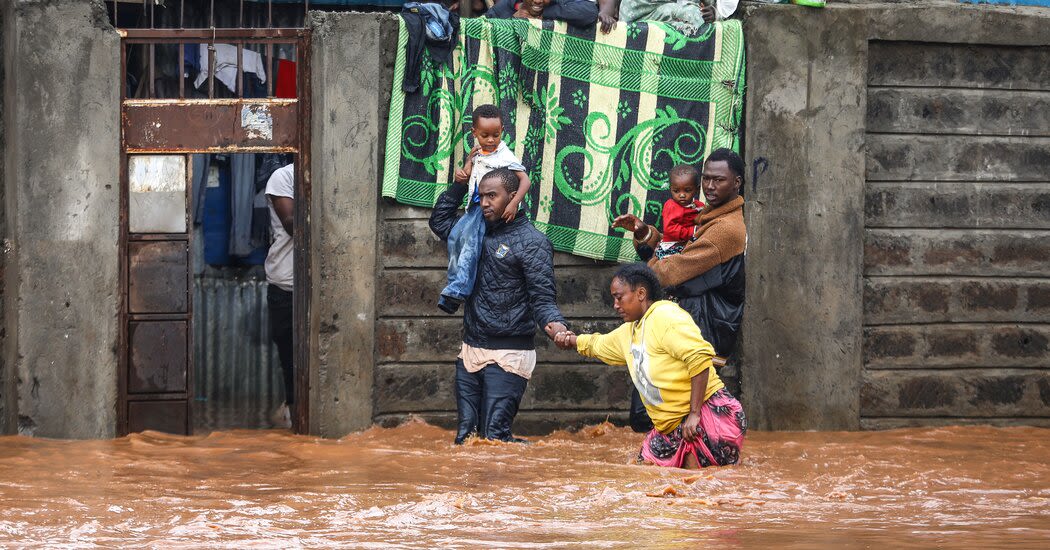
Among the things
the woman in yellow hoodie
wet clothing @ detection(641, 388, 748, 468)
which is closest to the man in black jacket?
the woman in yellow hoodie

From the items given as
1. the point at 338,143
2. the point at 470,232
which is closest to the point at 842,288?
the point at 470,232

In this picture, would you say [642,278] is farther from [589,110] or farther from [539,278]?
[589,110]

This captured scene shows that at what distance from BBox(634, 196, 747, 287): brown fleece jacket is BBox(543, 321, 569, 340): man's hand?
27.5 inches

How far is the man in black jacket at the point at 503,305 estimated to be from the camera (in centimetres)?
711

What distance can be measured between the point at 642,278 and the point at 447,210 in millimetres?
1409

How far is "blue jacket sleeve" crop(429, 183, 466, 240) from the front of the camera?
295 inches

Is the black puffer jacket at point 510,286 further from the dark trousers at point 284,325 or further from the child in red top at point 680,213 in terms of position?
the dark trousers at point 284,325

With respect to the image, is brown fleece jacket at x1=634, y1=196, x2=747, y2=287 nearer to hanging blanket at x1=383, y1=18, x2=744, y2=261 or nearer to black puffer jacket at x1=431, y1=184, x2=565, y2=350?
black puffer jacket at x1=431, y1=184, x2=565, y2=350

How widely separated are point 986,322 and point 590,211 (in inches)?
107

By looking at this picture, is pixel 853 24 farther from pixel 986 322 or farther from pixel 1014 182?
pixel 986 322

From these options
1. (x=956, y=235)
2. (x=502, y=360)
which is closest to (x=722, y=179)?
(x=502, y=360)

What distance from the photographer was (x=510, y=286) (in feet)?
23.6

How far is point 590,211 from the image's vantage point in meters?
8.27

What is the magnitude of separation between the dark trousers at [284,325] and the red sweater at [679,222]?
2.92 metres
